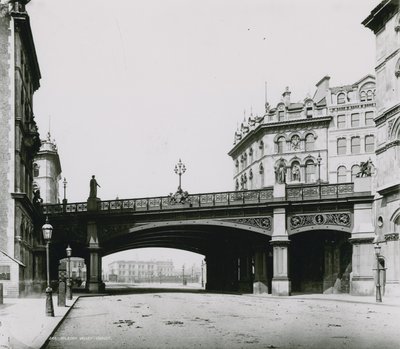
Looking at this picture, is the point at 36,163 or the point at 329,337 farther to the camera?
the point at 36,163

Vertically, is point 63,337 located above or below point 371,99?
below

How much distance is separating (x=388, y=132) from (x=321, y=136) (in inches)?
1290

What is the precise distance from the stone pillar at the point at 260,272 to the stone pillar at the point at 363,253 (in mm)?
6922

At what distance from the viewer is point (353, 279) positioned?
3744 centimetres

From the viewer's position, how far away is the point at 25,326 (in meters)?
17.3

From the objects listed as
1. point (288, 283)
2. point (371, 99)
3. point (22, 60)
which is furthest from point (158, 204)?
point (371, 99)

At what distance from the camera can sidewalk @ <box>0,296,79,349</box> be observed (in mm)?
13719

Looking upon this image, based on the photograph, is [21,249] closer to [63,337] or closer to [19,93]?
[19,93]

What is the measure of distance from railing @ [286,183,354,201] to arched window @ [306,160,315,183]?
30051 mm

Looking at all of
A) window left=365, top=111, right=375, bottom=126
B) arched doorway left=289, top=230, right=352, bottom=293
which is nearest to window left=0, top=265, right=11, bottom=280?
arched doorway left=289, top=230, right=352, bottom=293

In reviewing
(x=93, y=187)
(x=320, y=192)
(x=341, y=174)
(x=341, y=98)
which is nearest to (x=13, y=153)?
(x=93, y=187)

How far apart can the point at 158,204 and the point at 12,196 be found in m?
12.0

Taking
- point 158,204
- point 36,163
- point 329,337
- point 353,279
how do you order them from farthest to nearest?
point 36,163 < point 158,204 < point 353,279 < point 329,337

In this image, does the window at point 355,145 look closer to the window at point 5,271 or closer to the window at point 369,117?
the window at point 369,117
